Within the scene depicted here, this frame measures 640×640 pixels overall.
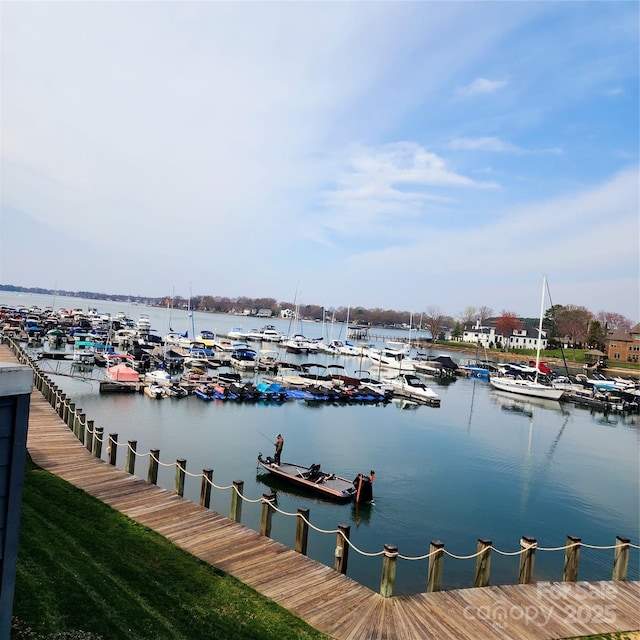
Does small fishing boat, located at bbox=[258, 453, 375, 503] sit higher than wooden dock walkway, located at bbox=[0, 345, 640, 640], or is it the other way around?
wooden dock walkway, located at bbox=[0, 345, 640, 640]

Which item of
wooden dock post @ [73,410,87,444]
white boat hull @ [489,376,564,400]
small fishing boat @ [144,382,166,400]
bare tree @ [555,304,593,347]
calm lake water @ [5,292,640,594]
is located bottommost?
calm lake water @ [5,292,640,594]

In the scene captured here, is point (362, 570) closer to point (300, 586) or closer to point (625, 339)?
point (300, 586)

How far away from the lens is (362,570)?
15.1m

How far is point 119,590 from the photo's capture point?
842 cm

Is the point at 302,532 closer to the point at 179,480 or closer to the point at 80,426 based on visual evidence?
the point at 179,480

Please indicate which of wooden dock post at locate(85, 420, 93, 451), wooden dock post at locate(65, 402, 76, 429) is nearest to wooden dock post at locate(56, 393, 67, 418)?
wooden dock post at locate(65, 402, 76, 429)

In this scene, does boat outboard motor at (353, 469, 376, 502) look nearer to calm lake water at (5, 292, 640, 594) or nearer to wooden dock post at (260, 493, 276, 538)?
calm lake water at (5, 292, 640, 594)

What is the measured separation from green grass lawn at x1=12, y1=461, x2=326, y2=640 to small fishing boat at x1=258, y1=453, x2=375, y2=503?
9511mm

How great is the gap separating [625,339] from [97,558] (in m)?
113

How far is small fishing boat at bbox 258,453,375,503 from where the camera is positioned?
20.0m

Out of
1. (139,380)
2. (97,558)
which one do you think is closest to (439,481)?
(97,558)

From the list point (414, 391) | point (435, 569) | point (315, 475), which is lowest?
point (315, 475)

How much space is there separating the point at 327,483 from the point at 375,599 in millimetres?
10478

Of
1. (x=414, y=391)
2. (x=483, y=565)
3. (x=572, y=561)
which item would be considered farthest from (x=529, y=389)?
(x=483, y=565)
